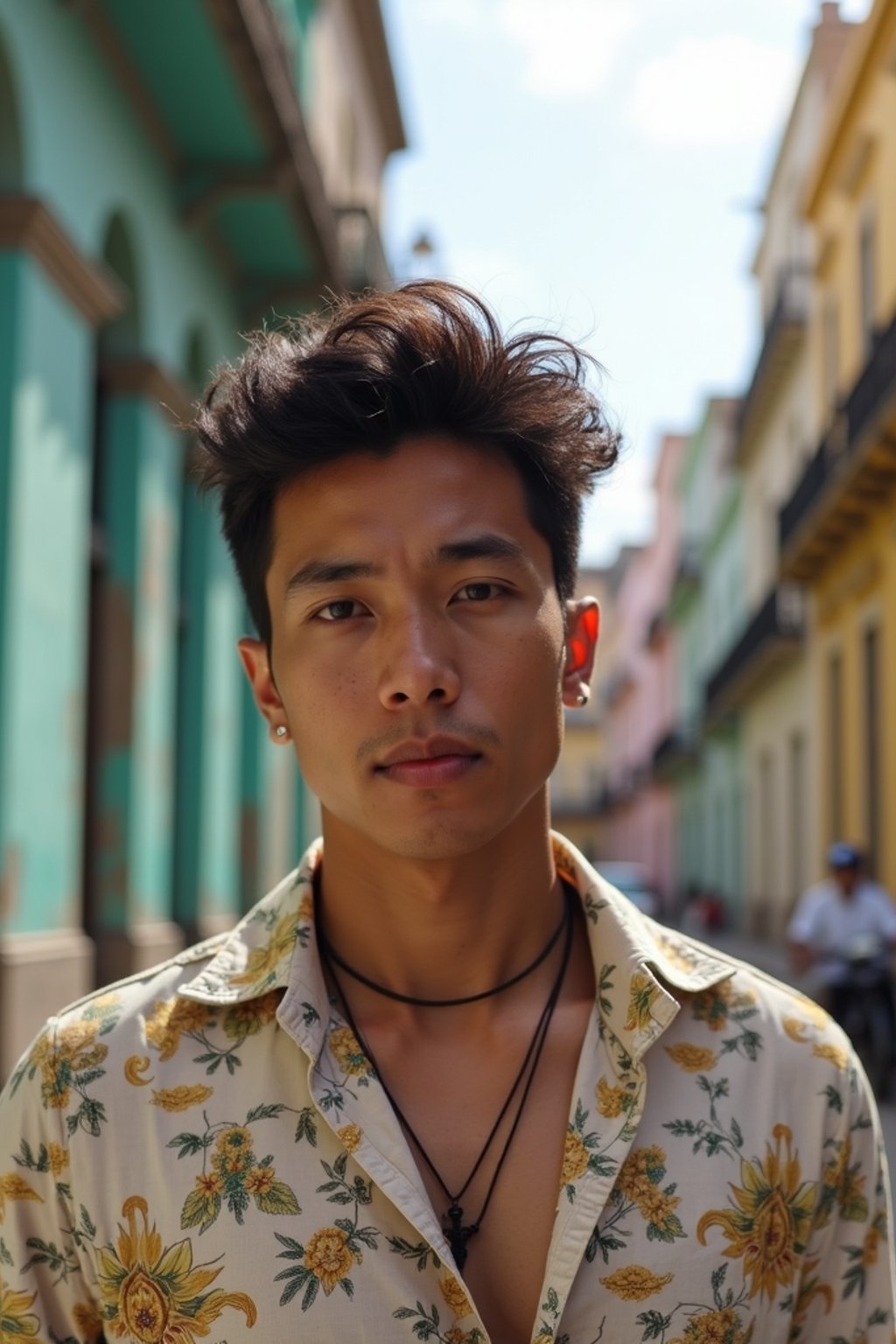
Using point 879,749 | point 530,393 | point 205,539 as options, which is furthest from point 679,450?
point 530,393

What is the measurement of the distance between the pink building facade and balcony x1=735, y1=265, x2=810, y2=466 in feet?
62.3

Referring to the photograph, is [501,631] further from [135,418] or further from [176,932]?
[176,932]

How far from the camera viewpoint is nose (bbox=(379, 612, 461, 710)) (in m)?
2.04

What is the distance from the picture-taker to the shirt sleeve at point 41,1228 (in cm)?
196

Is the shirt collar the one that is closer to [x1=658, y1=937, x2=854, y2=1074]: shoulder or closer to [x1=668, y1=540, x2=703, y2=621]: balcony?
[x1=658, y1=937, x2=854, y2=1074]: shoulder

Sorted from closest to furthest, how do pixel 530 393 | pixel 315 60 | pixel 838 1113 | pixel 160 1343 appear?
pixel 160 1343 → pixel 838 1113 → pixel 530 393 → pixel 315 60

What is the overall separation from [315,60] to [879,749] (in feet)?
28.9

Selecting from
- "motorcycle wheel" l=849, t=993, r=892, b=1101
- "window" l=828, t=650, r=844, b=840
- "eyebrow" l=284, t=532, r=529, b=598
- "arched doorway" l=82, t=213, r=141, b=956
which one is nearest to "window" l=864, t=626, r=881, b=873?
"window" l=828, t=650, r=844, b=840

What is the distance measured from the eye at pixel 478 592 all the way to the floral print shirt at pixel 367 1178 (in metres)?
0.47

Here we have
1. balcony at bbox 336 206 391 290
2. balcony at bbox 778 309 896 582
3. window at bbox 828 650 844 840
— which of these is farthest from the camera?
window at bbox 828 650 844 840

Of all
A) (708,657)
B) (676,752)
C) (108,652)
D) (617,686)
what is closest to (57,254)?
(108,652)

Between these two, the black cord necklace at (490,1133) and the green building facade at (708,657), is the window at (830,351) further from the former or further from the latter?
the black cord necklace at (490,1133)

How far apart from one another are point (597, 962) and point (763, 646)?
74.4ft

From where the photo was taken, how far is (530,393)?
7.40 ft
